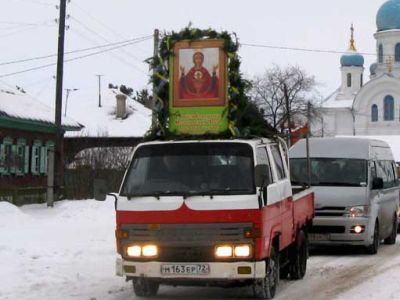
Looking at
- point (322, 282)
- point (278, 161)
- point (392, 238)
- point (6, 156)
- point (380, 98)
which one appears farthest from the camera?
point (380, 98)

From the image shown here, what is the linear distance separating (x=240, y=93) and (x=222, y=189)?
168 centimetres

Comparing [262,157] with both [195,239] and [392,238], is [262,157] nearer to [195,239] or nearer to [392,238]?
[195,239]

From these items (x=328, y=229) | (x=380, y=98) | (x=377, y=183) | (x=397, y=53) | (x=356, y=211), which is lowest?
(x=328, y=229)

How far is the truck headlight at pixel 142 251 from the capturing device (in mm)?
9102

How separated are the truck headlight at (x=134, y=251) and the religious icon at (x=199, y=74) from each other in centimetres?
216

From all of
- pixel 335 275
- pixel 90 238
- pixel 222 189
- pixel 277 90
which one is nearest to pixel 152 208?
pixel 222 189

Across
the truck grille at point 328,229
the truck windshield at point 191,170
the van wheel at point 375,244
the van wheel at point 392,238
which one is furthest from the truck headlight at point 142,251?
the van wheel at point 392,238

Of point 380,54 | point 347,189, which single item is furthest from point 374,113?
point 347,189

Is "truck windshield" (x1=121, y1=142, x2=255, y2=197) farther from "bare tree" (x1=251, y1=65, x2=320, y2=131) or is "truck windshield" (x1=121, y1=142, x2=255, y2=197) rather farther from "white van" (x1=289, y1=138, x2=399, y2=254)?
"bare tree" (x1=251, y1=65, x2=320, y2=131)

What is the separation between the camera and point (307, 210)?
42.0ft

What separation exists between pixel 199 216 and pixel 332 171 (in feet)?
23.8

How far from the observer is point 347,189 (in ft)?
49.8

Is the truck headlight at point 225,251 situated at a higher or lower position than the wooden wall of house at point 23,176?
lower

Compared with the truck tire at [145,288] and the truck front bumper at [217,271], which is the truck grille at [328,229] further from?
the truck front bumper at [217,271]
